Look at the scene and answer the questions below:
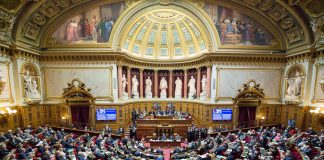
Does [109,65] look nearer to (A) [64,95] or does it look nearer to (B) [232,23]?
(A) [64,95]

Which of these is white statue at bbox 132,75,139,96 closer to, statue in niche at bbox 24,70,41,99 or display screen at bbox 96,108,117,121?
display screen at bbox 96,108,117,121

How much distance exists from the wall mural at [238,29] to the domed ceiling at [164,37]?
2.64m

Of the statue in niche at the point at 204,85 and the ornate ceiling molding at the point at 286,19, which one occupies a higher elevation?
the ornate ceiling molding at the point at 286,19

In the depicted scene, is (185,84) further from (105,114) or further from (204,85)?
(105,114)

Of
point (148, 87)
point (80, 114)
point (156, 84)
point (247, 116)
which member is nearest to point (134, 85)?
point (148, 87)

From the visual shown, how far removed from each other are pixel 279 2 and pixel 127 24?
1534 cm

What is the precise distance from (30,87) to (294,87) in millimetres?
27166

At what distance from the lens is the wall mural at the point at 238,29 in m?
17.7

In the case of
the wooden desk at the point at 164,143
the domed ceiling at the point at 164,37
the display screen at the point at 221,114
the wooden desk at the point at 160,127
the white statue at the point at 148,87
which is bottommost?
the wooden desk at the point at 164,143

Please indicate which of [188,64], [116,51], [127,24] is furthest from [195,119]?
[127,24]

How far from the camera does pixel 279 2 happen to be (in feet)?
48.7

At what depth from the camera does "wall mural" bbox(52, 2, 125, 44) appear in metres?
17.4

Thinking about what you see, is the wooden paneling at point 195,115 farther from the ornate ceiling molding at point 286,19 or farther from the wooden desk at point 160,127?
the ornate ceiling molding at point 286,19

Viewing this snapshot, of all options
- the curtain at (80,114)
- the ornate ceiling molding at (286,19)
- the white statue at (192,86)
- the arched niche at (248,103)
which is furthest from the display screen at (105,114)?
the ornate ceiling molding at (286,19)
